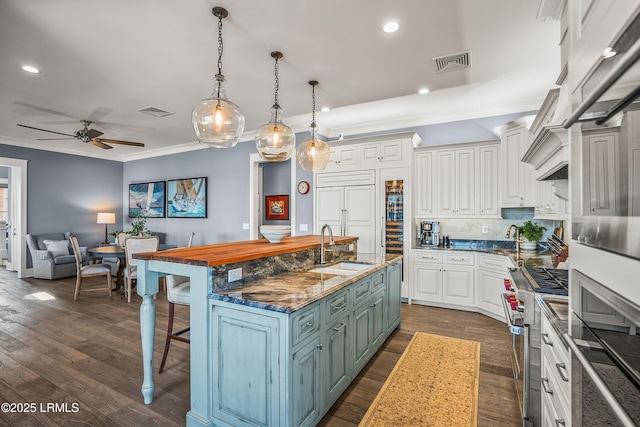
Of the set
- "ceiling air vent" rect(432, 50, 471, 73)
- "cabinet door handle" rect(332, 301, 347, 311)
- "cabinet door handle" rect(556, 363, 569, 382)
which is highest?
"ceiling air vent" rect(432, 50, 471, 73)

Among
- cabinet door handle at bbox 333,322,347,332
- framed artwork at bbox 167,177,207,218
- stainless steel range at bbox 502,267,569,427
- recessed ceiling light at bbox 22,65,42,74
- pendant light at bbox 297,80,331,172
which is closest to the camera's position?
stainless steel range at bbox 502,267,569,427

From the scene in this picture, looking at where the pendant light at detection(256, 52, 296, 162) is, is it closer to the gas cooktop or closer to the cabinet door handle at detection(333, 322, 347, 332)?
the cabinet door handle at detection(333, 322, 347, 332)

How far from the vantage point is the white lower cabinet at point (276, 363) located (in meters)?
1.66

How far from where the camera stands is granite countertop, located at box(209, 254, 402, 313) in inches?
67.7

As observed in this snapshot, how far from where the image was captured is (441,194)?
4.63 meters

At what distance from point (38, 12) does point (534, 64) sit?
13.9 feet

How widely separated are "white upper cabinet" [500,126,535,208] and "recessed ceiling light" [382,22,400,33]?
236cm

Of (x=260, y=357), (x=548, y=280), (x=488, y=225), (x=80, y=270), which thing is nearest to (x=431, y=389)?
(x=548, y=280)

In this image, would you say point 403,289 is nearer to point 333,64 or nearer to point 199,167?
point 333,64

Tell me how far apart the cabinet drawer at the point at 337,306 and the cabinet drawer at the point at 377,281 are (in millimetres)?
594

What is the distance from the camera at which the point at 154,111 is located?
4609 millimetres

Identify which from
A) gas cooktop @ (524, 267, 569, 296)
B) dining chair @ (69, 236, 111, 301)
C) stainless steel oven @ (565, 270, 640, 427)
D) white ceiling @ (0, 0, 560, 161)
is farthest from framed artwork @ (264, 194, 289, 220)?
stainless steel oven @ (565, 270, 640, 427)

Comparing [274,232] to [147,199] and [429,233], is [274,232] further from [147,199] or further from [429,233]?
[147,199]

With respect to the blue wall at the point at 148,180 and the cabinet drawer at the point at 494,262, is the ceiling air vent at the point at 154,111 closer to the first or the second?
the blue wall at the point at 148,180
